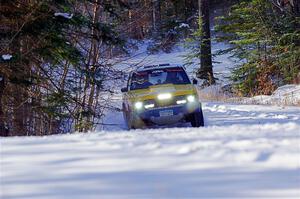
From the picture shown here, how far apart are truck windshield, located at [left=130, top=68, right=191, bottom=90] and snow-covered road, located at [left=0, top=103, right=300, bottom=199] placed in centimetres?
633

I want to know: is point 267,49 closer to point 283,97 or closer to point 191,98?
point 283,97

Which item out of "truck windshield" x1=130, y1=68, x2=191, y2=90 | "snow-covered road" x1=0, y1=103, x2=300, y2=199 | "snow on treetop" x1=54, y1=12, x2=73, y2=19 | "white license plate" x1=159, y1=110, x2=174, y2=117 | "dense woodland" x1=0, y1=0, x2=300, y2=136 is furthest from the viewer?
"truck windshield" x1=130, y1=68, x2=191, y2=90

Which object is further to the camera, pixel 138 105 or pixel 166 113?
pixel 138 105

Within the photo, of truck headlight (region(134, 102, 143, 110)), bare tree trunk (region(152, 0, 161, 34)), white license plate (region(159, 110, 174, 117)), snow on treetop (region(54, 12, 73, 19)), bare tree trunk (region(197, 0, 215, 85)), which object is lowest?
white license plate (region(159, 110, 174, 117))

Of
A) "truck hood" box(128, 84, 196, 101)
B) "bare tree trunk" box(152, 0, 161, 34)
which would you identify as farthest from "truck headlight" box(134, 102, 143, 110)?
"bare tree trunk" box(152, 0, 161, 34)

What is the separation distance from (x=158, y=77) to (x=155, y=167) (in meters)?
7.90

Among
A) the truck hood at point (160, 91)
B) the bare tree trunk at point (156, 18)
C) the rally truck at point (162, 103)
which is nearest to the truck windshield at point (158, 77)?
the rally truck at point (162, 103)

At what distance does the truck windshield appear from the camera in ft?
36.7

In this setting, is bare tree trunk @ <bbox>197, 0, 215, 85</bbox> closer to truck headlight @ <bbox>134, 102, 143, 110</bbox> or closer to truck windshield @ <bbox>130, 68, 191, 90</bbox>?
truck windshield @ <bbox>130, 68, 191, 90</bbox>

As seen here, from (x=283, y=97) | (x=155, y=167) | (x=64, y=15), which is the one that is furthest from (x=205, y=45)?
(x=155, y=167)

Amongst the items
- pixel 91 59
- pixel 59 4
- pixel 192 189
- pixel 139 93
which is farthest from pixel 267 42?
pixel 192 189

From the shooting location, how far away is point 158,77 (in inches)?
450

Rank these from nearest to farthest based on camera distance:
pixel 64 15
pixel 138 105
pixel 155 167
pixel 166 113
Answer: pixel 155 167, pixel 64 15, pixel 166 113, pixel 138 105

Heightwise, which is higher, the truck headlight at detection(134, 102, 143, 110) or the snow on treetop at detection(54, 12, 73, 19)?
the snow on treetop at detection(54, 12, 73, 19)
